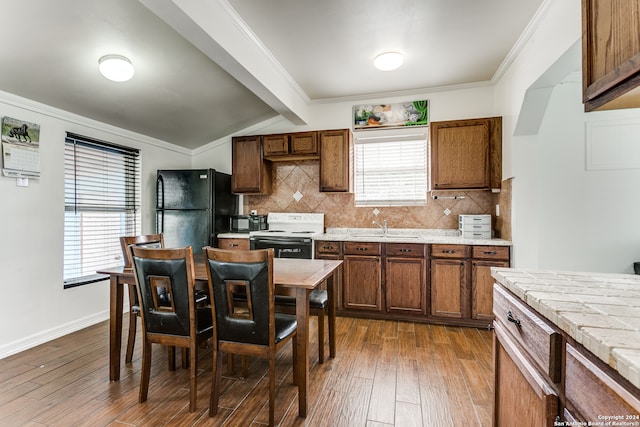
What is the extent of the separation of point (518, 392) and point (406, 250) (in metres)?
2.36

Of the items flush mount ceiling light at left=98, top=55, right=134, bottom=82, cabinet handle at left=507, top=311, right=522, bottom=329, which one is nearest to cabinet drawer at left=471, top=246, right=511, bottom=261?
cabinet handle at left=507, top=311, right=522, bottom=329

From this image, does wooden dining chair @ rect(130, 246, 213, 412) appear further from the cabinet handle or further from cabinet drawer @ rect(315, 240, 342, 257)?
cabinet drawer @ rect(315, 240, 342, 257)

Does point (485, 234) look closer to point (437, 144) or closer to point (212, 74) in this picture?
point (437, 144)

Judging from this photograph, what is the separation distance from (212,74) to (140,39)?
2.42 feet

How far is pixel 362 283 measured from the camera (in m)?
3.54

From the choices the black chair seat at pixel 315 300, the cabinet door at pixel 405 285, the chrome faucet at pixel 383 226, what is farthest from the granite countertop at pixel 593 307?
the chrome faucet at pixel 383 226

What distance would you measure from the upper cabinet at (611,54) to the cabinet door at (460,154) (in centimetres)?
238

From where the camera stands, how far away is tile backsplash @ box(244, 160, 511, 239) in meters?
3.75

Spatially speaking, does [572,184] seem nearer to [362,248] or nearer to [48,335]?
[362,248]

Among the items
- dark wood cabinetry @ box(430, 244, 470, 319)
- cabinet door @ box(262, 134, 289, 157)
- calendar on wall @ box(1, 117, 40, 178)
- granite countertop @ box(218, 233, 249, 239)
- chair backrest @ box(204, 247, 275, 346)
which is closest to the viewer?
chair backrest @ box(204, 247, 275, 346)

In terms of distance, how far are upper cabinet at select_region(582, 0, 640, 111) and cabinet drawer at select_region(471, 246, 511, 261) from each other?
226cm

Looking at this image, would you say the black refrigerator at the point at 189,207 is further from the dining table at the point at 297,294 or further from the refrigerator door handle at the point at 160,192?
the dining table at the point at 297,294

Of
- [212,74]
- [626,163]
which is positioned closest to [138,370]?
[212,74]

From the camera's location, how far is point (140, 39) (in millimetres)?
2465
